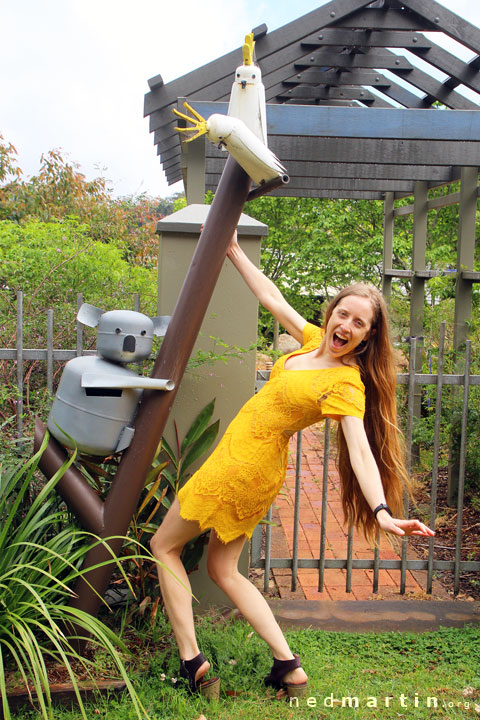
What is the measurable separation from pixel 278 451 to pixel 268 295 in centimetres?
69

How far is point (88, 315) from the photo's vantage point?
2.52 metres

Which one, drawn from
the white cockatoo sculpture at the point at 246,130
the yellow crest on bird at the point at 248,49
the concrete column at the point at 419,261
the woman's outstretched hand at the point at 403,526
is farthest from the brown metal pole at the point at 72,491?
the concrete column at the point at 419,261

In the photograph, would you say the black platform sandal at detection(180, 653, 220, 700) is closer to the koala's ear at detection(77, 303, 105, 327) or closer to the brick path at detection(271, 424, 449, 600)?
the brick path at detection(271, 424, 449, 600)

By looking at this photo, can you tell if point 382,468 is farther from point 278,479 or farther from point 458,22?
point 458,22

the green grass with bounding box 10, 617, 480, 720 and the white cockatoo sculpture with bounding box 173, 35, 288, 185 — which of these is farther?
the green grass with bounding box 10, 617, 480, 720

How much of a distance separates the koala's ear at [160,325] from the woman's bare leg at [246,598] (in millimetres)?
841

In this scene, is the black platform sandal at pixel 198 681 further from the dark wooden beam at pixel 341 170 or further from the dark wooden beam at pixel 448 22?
the dark wooden beam at pixel 448 22

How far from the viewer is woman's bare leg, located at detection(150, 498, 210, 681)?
2.34 m

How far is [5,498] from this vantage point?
2.38m

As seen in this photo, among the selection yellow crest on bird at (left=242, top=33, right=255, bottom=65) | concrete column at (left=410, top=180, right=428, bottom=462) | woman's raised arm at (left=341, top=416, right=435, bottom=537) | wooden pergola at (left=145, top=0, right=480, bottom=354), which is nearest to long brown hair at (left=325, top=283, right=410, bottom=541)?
woman's raised arm at (left=341, top=416, right=435, bottom=537)

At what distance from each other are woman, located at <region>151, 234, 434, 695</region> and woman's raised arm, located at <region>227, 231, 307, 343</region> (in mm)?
152

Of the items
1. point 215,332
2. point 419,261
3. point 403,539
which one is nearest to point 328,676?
point 403,539

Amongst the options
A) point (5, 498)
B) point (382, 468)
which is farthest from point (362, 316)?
point (5, 498)

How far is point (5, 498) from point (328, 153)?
3.24 meters
